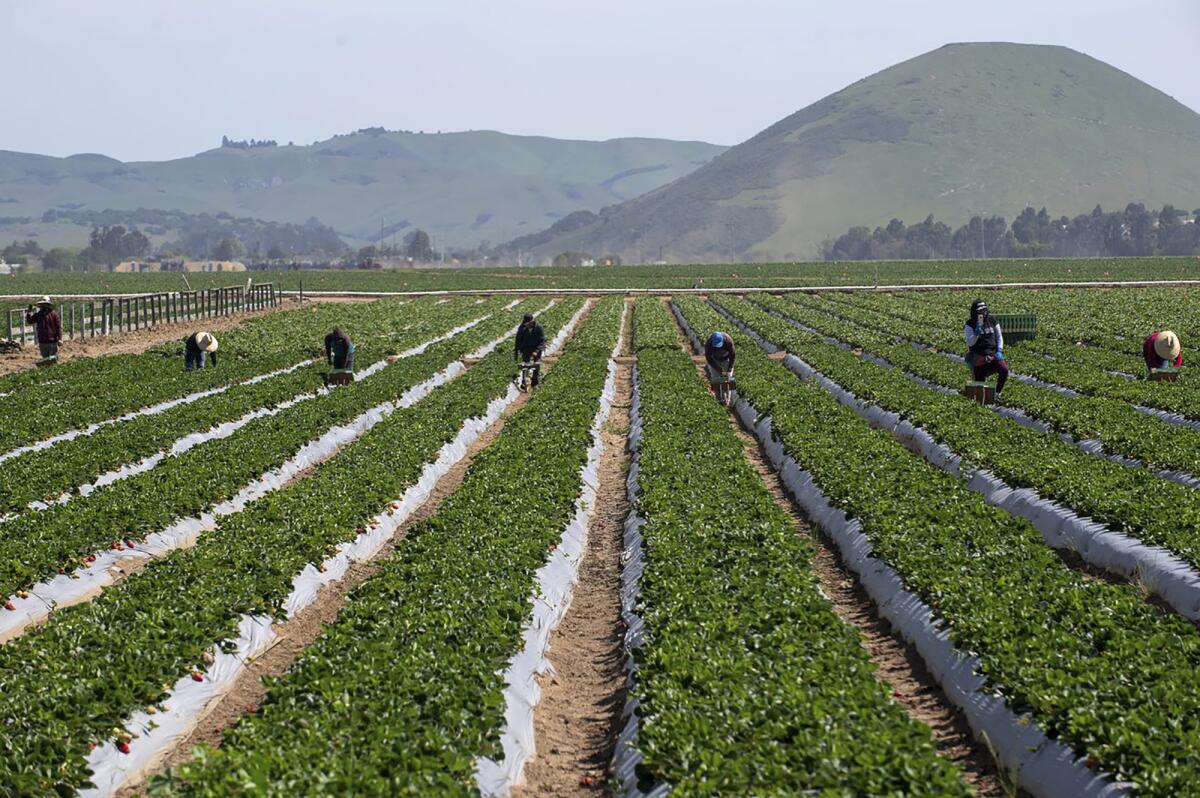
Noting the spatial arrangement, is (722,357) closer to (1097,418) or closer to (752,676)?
(1097,418)

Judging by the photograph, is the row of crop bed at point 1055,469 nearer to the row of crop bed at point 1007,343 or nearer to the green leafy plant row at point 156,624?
the row of crop bed at point 1007,343

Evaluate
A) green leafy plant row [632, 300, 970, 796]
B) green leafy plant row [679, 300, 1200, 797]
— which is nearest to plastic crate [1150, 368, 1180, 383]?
green leafy plant row [679, 300, 1200, 797]

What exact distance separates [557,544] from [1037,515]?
6.17 meters

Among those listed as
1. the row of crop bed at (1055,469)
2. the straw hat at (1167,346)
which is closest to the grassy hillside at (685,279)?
the straw hat at (1167,346)

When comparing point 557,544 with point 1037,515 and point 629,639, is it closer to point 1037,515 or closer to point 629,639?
point 629,639

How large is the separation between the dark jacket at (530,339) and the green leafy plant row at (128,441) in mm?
5113

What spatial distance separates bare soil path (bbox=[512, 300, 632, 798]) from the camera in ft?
32.4

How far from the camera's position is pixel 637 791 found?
28.8 ft

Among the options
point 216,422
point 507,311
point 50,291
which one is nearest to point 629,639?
point 216,422

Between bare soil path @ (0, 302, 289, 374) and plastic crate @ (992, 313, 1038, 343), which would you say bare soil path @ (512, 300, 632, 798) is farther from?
bare soil path @ (0, 302, 289, 374)

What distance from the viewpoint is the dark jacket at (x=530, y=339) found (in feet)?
103

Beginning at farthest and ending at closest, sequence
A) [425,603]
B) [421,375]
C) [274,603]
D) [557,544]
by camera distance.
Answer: [421,375], [557,544], [274,603], [425,603]

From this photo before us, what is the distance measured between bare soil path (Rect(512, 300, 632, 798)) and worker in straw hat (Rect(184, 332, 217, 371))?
745 inches

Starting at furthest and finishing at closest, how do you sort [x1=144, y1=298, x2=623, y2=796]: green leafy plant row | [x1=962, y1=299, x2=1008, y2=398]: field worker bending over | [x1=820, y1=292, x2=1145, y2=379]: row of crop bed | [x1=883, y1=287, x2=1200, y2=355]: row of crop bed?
[x1=883, y1=287, x2=1200, y2=355]: row of crop bed, [x1=820, y1=292, x2=1145, y2=379]: row of crop bed, [x1=962, y1=299, x2=1008, y2=398]: field worker bending over, [x1=144, y1=298, x2=623, y2=796]: green leafy plant row
